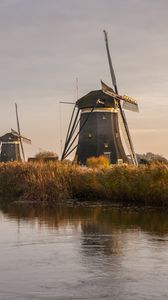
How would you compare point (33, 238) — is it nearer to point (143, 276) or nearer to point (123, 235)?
point (123, 235)

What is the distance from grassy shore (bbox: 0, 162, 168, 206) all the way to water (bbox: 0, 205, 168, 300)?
281 cm

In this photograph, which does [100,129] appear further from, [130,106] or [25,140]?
[25,140]

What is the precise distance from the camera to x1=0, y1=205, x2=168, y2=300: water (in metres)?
8.70

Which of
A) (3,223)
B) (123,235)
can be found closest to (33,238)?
(123,235)

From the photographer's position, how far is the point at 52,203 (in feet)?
78.7

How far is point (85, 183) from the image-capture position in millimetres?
24766

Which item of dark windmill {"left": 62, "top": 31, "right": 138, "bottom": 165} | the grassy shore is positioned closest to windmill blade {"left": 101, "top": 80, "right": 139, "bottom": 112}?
dark windmill {"left": 62, "top": 31, "right": 138, "bottom": 165}

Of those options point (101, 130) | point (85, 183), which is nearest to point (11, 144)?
point (101, 130)

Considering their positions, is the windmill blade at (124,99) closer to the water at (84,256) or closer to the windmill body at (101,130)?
the windmill body at (101,130)

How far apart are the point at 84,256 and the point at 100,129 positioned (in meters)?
26.4

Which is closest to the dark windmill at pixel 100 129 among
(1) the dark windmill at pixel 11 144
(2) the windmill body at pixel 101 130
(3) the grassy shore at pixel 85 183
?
(2) the windmill body at pixel 101 130

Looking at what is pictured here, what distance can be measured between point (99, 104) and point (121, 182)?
15.4 metres

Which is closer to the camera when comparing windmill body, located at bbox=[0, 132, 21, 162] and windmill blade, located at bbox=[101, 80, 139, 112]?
windmill blade, located at bbox=[101, 80, 139, 112]

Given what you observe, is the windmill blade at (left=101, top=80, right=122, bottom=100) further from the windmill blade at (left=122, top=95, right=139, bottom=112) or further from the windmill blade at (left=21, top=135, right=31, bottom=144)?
the windmill blade at (left=21, top=135, right=31, bottom=144)
